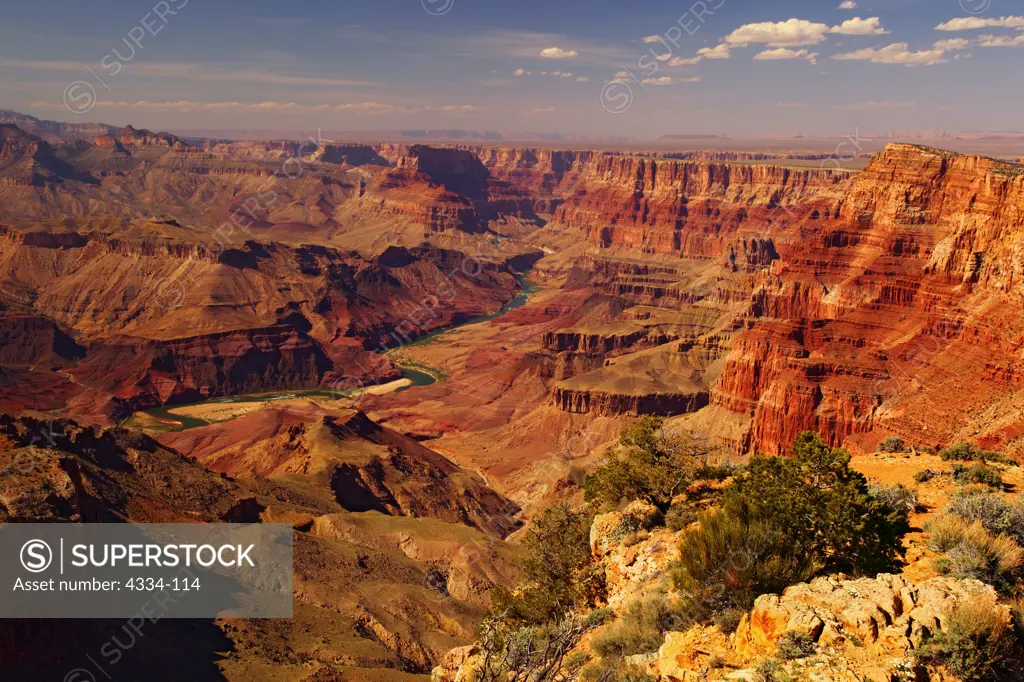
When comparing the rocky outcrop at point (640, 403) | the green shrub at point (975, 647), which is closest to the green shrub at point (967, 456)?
the green shrub at point (975, 647)

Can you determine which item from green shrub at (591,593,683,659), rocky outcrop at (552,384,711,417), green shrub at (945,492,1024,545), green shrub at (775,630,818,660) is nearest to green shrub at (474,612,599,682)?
green shrub at (591,593,683,659)

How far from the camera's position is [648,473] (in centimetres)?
2833

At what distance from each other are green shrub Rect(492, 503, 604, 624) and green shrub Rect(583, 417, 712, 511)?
5.67ft

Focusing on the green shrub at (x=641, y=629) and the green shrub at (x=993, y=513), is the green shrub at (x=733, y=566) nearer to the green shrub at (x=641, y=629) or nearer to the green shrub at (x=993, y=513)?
the green shrub at (x=641, y=629)

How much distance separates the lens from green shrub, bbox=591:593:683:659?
19.0 meters

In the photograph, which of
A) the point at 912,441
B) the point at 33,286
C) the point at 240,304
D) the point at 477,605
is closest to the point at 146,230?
the point at 33,286

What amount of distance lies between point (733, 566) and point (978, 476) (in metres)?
14.1

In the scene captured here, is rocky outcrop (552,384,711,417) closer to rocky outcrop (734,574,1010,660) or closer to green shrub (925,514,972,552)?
green shrub (925,514,972,552)

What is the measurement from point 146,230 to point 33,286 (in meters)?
26.2

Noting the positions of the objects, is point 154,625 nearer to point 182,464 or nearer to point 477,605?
point 477,605

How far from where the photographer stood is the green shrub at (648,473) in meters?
28.1

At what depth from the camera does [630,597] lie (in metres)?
22.1

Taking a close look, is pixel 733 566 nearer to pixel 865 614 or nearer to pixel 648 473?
pixel 865 614

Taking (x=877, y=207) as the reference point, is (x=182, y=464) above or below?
below
